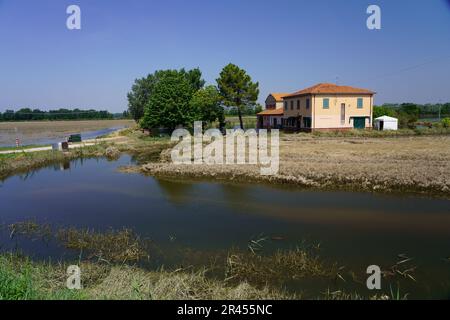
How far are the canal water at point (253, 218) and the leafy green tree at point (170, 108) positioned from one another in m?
22.2

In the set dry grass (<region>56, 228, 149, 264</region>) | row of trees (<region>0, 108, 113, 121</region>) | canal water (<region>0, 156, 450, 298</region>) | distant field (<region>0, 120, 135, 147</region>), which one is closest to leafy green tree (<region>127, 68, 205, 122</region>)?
distant field (<region>0, 120, 135, 147</region>)

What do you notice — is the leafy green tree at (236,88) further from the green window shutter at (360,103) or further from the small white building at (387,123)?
the small white building at (387,123)

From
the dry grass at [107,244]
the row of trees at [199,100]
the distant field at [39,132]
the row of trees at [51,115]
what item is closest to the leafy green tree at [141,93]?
the distant field at [39,132]

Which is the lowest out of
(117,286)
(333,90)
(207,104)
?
(117,286)

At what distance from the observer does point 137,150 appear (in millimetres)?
33344

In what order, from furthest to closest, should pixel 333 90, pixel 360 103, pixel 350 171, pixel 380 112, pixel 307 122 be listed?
1. pixel 380 112
2. pixel 307 122
3. pixel 360 103
4. pixel 333 90
5. pixel 350 171

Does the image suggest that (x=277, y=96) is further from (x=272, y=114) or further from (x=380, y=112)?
(x=380, y=112)

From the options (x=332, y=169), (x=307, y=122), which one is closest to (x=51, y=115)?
(x=307, y=122)

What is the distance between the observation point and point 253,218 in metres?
12.1

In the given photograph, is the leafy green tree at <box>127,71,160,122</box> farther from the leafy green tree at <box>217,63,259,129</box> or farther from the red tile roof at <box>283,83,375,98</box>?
the red tile roof at <box>283,83,375,98</box>

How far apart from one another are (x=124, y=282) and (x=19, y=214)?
340 inches

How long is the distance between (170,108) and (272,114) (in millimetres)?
14393

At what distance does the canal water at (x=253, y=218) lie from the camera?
9000mm
